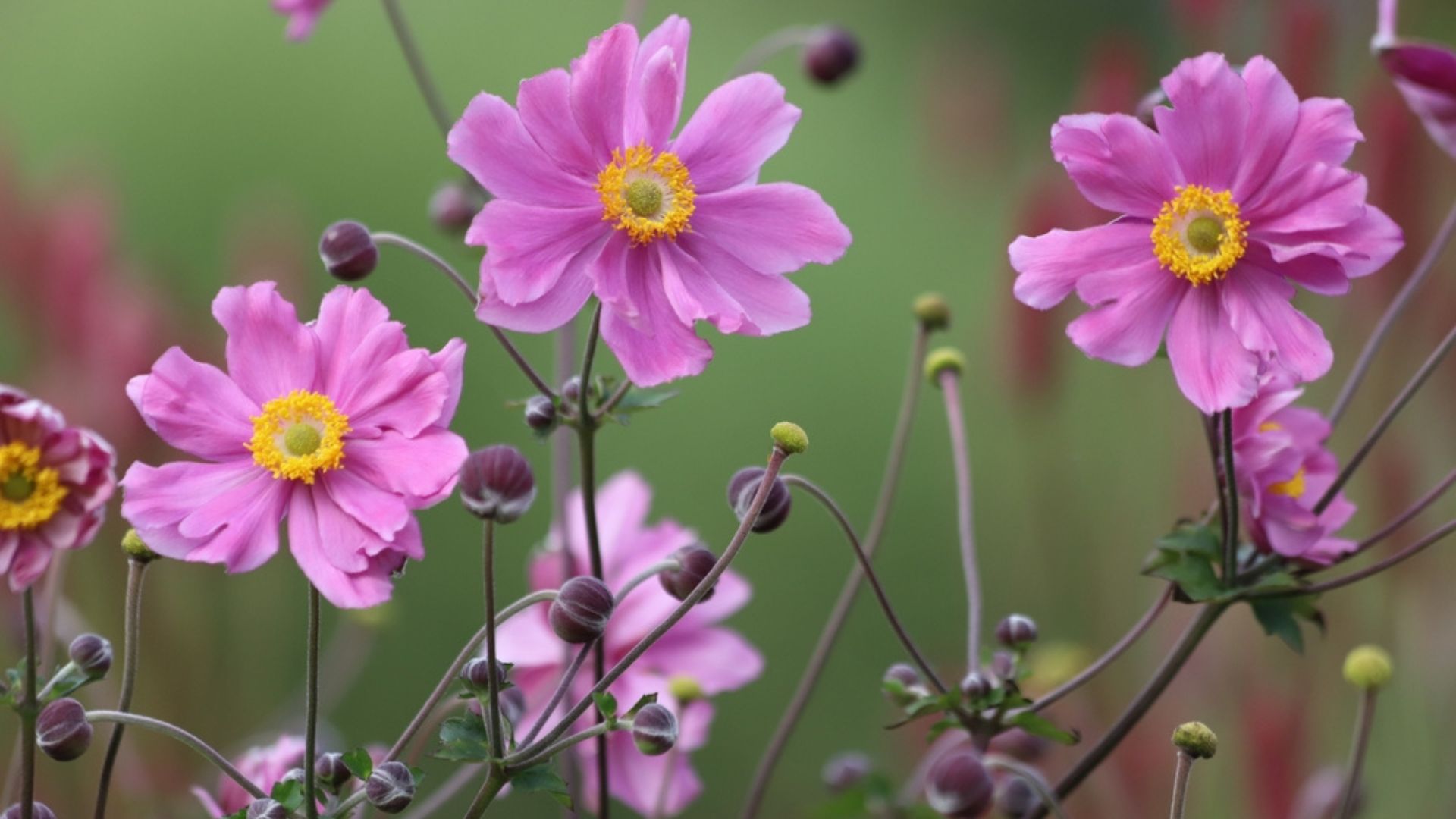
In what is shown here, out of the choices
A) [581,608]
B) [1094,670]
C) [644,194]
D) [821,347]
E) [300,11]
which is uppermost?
[300,11]

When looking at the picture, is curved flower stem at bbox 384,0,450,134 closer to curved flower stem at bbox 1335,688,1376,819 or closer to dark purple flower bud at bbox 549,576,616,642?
dark purple flower bud at bbox 549,576,616,642

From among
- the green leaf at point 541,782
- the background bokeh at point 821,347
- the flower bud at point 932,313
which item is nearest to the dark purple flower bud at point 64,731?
the green leaf at point 541,782

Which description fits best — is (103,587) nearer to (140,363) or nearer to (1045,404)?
(140,363)

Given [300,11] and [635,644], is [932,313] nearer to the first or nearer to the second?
[635,644]

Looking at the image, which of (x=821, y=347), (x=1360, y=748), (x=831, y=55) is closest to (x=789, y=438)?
(x=1360, y=748)

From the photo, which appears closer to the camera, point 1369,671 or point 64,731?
point 64,731

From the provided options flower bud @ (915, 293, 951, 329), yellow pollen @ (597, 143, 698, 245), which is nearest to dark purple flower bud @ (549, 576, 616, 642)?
yellow pollen @ (597, 143, 698, 245)

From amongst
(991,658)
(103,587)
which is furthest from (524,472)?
(103,587)
